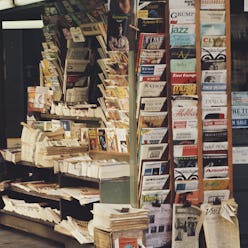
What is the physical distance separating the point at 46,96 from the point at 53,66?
0.34 metres

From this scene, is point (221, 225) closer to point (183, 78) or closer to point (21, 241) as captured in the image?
point (183, 78)

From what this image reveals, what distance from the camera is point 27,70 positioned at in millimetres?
12312

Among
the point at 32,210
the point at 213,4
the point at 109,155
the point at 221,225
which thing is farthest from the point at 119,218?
the point at 32,210

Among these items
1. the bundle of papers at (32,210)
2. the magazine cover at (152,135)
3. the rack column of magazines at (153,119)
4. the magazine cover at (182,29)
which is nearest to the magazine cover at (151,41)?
the rack column of magazines at (153,119)

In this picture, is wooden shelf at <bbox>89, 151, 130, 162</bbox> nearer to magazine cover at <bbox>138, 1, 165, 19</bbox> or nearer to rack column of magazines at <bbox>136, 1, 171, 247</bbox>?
rack column of magazines at <bbox>136, 1, 171, 247</bbox>

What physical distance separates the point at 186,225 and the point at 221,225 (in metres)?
0.32

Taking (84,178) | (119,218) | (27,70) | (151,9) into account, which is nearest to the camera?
(119,218)

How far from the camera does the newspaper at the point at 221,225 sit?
29.5 feet

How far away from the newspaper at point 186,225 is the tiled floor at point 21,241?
1.60m

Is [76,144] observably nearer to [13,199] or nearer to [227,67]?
[13,199]

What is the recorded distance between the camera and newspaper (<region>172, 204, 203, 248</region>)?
893 cm

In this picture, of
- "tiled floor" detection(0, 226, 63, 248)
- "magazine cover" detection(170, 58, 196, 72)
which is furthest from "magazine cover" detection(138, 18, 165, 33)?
"tiled floor" detection(0, 226, 63, 248)

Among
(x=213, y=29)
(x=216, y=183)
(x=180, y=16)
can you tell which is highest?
(x=180, y=16)

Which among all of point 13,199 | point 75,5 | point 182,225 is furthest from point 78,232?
point 75,5
